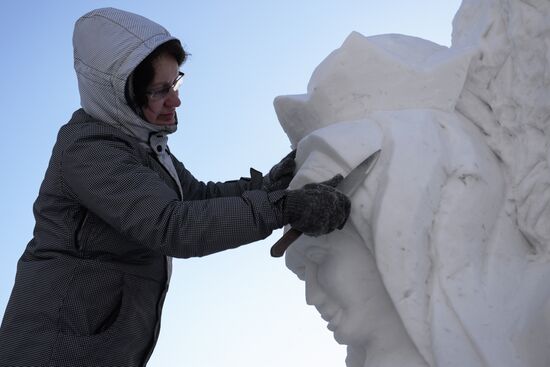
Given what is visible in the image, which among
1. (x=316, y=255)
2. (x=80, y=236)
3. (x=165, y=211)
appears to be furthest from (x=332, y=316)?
(x=80, y=236)

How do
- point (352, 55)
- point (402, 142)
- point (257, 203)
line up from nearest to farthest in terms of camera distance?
point (257, 203) < point (402, 142) < point (352, 55)

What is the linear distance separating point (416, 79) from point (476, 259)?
2.03 ft

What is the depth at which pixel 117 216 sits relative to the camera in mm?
2574

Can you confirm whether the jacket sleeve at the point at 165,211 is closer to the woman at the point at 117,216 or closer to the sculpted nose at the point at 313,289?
the woman at the point at 117,216

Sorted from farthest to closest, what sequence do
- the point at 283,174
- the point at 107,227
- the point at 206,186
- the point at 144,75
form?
the point at 206,186 → the point at 283,174 → the point at 144,75 → the point at 107,227

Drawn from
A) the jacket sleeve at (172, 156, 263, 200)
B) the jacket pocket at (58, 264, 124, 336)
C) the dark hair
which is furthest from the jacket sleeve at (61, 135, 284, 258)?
the jacket sleeve at (172, 156, 263, 200)

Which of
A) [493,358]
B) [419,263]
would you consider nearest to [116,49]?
[419,263]

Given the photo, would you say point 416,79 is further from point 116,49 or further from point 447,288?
point 116,49

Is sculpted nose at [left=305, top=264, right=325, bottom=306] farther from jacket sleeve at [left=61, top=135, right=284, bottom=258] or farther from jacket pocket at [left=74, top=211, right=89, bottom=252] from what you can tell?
jacket pocket at [left=74, top=211, right=89, bottom=252]

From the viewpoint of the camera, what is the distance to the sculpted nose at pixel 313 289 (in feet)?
9.69

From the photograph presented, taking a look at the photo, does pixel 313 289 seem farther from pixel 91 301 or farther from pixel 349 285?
pixel 91 301

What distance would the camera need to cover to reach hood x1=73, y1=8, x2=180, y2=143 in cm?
275

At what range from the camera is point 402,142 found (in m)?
2.71

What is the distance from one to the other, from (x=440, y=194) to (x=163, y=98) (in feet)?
3.13
